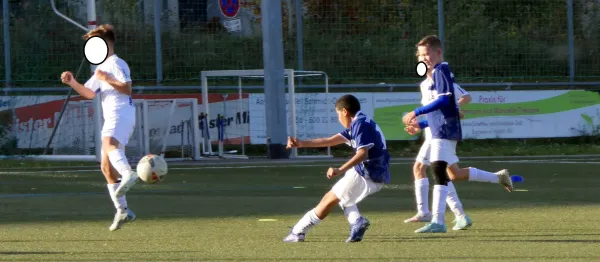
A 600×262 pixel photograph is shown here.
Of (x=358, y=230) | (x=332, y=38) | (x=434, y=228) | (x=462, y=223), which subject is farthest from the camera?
(x=332, y=38)

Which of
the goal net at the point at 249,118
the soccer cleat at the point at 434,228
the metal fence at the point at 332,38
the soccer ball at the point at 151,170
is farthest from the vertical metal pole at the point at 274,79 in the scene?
the soccer cleat at the point at 434,228

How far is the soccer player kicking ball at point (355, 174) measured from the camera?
9.36 meters

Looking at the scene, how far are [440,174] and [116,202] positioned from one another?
2.84 metres

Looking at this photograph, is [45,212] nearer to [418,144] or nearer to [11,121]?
[11,121]

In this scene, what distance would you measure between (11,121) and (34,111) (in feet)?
1.63

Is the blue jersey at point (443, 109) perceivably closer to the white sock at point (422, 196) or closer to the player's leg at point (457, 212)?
the player's leg at point (457, 212)

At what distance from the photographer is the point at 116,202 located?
1055 cm

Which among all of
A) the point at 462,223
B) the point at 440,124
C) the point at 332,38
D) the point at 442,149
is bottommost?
the point at 462,223

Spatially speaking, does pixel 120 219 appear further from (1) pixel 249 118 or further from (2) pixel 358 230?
(1) pixel 249 118

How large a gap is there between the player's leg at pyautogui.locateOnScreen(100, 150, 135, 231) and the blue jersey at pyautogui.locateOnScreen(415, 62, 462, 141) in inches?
108

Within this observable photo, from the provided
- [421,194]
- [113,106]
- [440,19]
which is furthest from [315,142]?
[440,19]

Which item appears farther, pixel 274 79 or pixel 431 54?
pixel 274 79

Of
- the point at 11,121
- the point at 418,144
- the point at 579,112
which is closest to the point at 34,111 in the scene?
the point at 11,121

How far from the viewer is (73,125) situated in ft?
79.5
